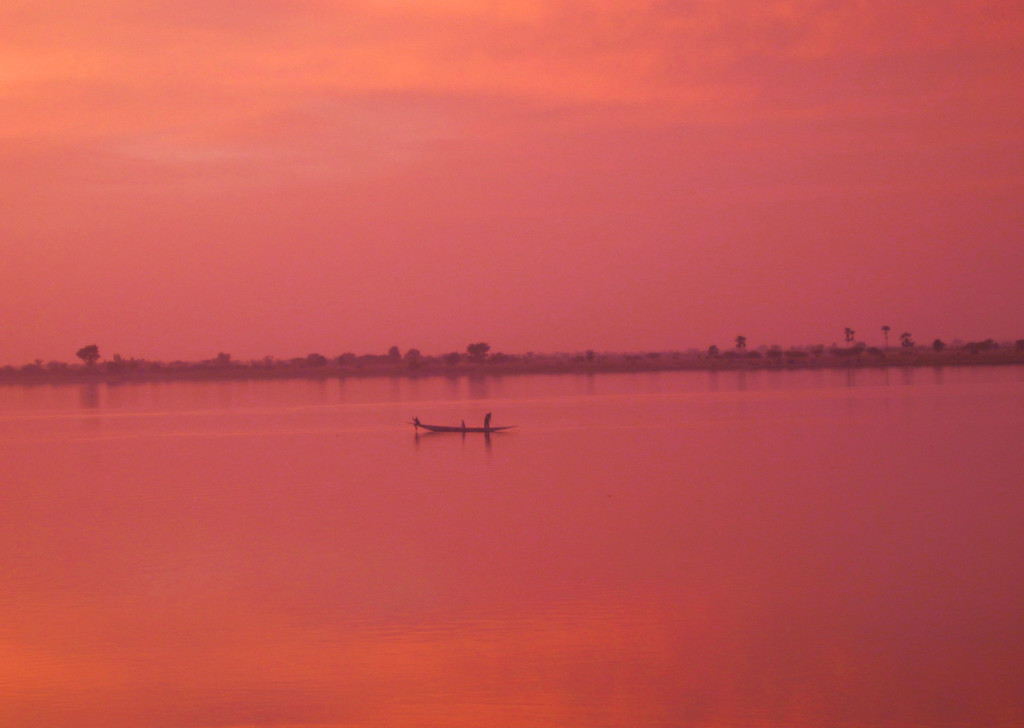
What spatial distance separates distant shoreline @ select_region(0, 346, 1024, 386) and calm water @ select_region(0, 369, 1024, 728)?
261ft

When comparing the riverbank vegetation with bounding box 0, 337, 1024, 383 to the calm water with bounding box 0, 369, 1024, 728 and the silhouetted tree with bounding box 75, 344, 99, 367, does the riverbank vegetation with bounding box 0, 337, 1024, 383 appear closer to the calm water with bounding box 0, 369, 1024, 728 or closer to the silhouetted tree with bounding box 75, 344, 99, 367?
the silhouetted tree with bounding box 75, 344, 99, 367

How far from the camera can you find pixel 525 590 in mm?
10469

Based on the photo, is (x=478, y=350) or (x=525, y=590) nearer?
(x=525, y=590)

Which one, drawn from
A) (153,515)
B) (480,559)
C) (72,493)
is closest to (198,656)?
(480,559)

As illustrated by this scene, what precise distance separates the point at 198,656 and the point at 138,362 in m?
116

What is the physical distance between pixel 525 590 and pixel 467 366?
345 feet

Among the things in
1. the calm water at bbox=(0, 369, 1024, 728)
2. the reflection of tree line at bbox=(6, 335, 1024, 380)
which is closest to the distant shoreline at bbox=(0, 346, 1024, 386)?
the reflection of tree line at bbox=(6, 335, 1024, 380)

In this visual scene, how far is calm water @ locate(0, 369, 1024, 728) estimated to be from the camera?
7.41 meters

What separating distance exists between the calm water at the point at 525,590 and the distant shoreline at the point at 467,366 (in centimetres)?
7944

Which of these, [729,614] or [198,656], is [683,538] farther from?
[198,656]

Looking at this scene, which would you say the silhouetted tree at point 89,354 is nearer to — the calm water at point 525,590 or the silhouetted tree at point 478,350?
the silhouetted tree at point 478,350

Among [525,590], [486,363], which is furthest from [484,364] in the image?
[525,590]

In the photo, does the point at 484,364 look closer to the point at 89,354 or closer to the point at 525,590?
the point at 89,354

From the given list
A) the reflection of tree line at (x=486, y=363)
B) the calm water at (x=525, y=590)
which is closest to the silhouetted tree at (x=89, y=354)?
the reflection of tree line at (x=486, y=363)
